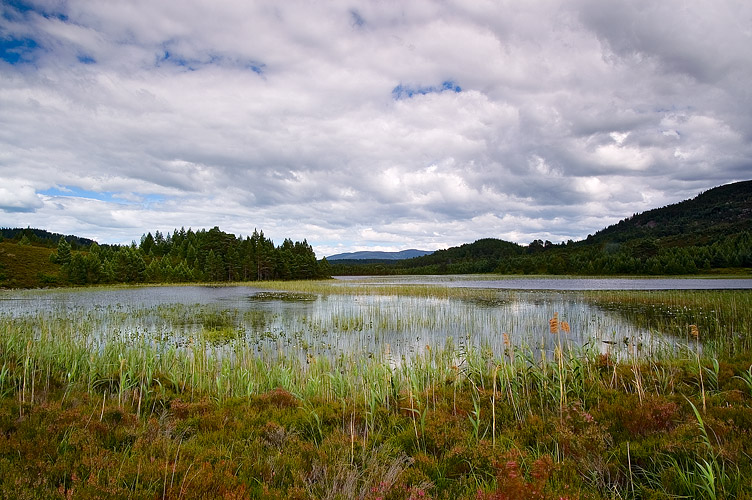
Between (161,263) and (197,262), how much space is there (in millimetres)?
8673

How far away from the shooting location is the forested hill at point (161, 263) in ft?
225

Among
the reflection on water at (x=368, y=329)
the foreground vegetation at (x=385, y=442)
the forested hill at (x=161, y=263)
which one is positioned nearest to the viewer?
the foreground vegetation at (x=385, y=442)

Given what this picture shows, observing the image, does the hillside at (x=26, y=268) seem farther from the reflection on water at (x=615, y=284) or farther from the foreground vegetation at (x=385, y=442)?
the foreground vegetation at (x=385, y=442)

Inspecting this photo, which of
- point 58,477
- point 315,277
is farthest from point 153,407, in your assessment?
point 315,277

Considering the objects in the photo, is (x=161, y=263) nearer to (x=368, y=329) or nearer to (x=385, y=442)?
(x=368, y=329)

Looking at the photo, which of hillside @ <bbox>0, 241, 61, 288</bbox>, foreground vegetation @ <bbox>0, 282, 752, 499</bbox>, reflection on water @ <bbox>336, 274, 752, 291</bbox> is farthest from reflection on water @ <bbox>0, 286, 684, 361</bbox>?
Result: hillside @ <bbox>0, 241, 61, 288</bbox>

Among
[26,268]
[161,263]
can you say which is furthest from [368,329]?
[26,268]

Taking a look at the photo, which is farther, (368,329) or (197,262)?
(197,262)

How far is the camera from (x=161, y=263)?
87312 mm

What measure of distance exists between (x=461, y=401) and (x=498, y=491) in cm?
354

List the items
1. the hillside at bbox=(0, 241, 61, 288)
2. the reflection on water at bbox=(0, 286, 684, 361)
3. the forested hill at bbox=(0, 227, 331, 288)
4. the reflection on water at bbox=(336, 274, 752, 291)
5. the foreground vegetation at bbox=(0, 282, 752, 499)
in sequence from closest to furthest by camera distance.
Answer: the foreground vegetation at bbox=(0, 282, 752, 499)
the reflection on water at bbox=(0, 286, 684, 361)
the reflection on water at bbox=(336, 274, 752, 291)
the hillside at bbox=(0, 241, 61, 288)
the forested hill at bbox=(0, 227, 331, 288)

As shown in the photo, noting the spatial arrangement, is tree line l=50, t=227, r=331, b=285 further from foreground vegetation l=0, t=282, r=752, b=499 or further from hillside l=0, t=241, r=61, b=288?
foreground vegetation l=0, t=282, r=752, b=499

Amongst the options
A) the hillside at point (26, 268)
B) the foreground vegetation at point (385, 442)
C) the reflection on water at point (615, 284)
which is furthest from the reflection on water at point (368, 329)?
the hillside at point (26, 268)

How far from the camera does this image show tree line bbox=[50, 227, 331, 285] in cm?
7112
